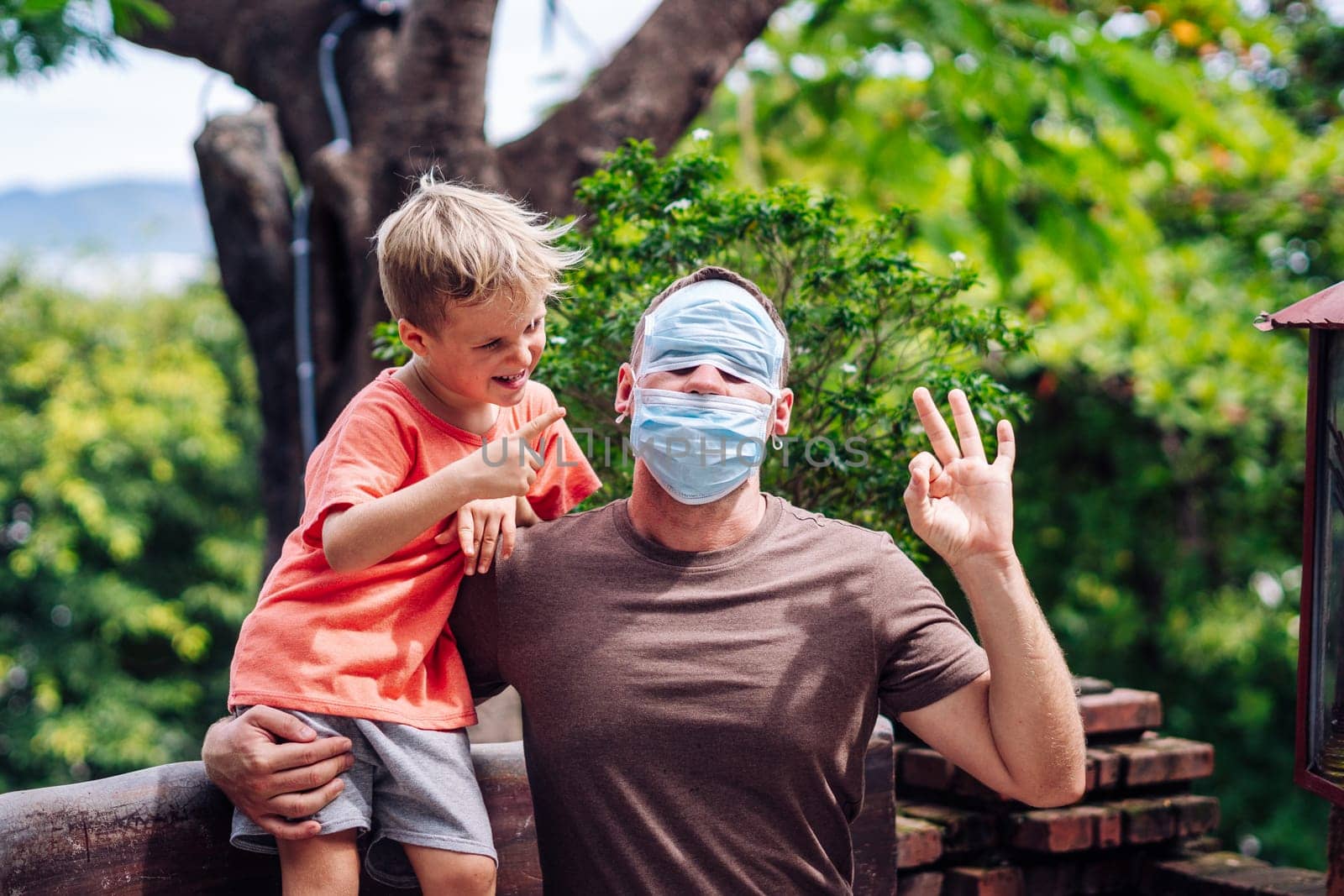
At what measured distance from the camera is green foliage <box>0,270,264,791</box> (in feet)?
39.0

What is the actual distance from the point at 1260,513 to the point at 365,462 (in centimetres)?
727

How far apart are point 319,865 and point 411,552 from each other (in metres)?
0.51

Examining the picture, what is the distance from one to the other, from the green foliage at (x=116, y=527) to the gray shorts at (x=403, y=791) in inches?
410

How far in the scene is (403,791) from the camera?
2045 mm

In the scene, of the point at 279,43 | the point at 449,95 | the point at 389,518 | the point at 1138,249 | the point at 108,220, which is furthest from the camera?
the point at 108,220

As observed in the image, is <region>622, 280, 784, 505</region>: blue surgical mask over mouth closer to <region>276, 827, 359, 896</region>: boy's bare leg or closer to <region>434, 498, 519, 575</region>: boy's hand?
<region>434, 498, 519, 575</region>: boy's hand

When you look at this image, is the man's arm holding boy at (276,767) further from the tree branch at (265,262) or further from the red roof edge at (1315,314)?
the tree branch at (265,262)

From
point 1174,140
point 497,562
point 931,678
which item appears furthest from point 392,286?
point 1174,140

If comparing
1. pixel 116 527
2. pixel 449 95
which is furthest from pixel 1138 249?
pixel 116 527

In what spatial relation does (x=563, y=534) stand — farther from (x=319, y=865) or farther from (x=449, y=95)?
(x=449, y=95)

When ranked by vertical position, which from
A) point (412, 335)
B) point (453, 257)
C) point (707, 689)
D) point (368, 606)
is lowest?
point (707, 689)

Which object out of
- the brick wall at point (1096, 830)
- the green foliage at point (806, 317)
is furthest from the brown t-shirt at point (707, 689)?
the brick wall at point (1096, 830)

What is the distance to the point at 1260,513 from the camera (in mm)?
7992

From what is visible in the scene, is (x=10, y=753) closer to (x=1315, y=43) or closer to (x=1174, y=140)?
(x=1174, y=140)
